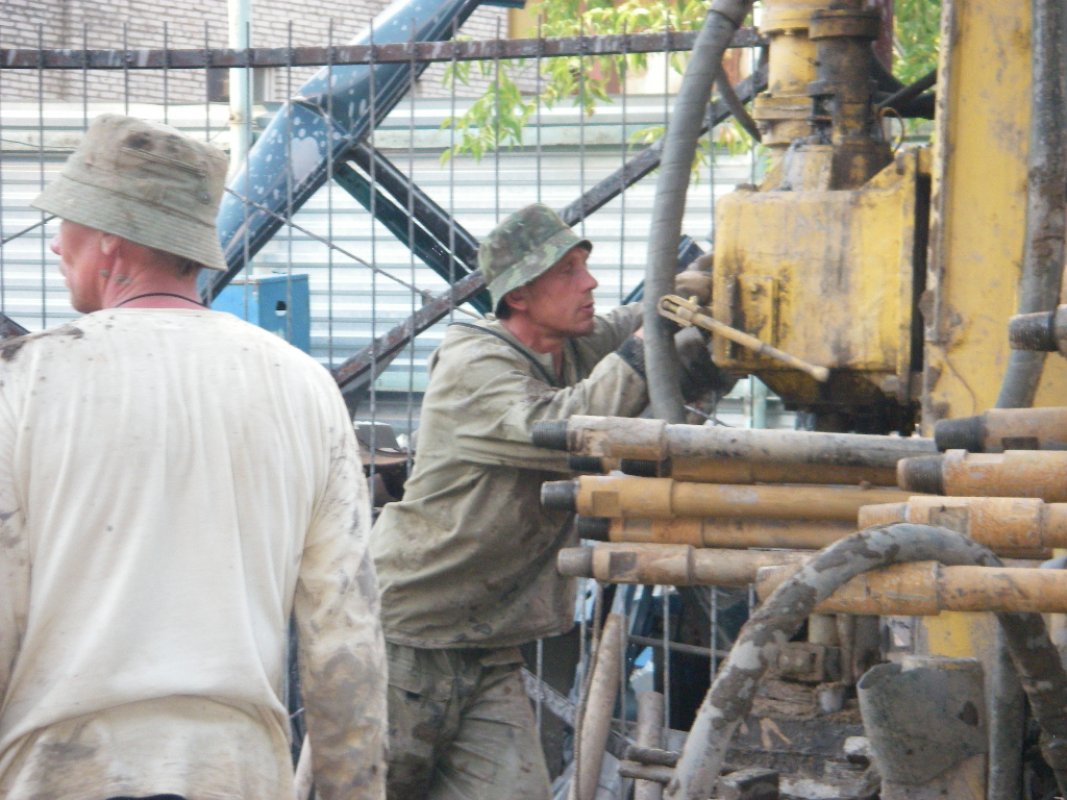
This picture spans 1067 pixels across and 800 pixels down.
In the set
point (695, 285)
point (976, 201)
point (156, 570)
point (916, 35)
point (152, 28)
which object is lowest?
point (156, 570)

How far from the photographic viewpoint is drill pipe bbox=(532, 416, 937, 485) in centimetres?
259

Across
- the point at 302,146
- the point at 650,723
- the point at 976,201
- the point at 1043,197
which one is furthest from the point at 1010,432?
the point at 302,146

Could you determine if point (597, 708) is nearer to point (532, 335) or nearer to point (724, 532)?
point (724, 532)

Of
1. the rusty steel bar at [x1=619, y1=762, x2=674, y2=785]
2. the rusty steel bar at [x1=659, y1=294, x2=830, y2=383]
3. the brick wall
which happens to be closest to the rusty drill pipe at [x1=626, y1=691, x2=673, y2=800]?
the rusty steel bar at [x1=619, y1=762, x2=674, y2=785]

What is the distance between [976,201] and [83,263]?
1673 mm

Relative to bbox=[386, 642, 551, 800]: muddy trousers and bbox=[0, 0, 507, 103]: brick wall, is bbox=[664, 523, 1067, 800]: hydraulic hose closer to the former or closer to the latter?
bbox=[386, 642, 551, 800]: muddy trousers

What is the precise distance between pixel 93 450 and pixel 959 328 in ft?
5.43

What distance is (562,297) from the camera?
4402 millimetres

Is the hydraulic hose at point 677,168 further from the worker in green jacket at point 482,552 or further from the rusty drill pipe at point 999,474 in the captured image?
the rusty drill pipe at point 999,474

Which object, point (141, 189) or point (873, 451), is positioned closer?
point (873, 451)

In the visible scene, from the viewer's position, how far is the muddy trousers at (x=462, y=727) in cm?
434

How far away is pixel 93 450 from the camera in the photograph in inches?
101

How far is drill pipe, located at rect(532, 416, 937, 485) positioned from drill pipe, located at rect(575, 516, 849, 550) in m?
0.10

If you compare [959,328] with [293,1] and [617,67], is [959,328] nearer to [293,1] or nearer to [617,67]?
[617,67]
